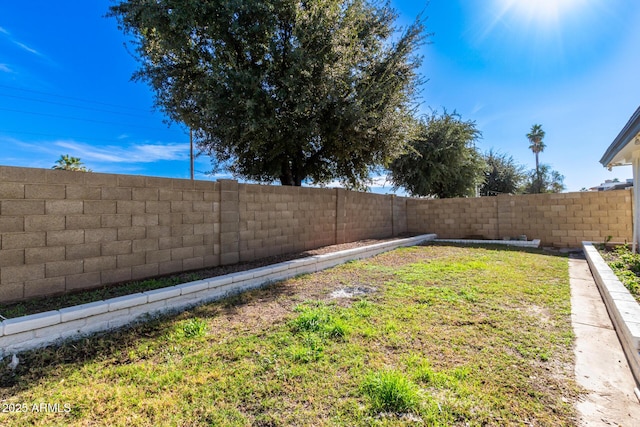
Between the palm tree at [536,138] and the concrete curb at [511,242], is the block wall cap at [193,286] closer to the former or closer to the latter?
the concrete curb at [511,242]

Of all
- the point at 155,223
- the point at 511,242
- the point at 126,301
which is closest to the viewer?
the point at 126,301

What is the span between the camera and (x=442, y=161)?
1301cm

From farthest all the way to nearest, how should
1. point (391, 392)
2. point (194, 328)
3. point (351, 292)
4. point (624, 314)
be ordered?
point (351, 292) → point (194, 328) → point (624, 314) → point (391, 392)

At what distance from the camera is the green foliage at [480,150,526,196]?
60.1 ft

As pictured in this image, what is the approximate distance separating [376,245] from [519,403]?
5.79m

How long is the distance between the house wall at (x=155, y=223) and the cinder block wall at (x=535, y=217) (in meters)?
0.04

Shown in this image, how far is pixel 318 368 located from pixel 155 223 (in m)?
3.24

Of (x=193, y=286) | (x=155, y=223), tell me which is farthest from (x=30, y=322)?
(x=155, y=223)

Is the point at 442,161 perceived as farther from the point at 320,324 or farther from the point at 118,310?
the point at 118,310

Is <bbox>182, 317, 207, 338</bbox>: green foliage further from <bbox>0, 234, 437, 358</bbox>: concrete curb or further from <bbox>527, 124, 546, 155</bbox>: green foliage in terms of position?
<bbox>527, 124, 546, 155</bbox>: green foliage

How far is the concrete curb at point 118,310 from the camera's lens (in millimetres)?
2463

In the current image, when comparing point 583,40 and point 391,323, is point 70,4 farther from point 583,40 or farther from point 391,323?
point 583,40

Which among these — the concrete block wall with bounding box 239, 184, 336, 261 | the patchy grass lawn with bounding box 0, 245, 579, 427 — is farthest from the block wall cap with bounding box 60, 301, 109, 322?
the concrete block wall with bounding box 239, 184, 336, 261

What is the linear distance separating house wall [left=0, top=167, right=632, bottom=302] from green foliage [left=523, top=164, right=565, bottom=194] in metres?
17.1
